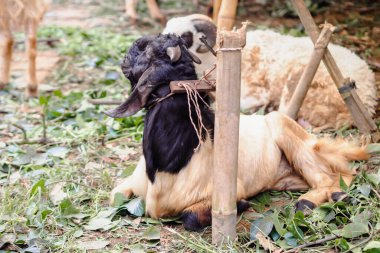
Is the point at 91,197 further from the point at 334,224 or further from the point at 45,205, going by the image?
the point at 334,224

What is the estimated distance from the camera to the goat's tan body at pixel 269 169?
3822mm

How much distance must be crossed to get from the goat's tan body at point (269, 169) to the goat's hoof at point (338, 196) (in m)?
→ 0.05

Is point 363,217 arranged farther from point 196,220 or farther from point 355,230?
point 196,220

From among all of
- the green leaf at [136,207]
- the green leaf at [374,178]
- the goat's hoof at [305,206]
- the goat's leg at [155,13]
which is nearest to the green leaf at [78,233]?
the green leaf at [136,207]

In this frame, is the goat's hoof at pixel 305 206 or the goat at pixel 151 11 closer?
the goat's hoof at pixel 305 206

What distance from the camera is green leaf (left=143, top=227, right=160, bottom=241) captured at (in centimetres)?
376

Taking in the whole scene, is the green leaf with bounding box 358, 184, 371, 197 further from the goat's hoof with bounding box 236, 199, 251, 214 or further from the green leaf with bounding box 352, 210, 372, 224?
the goat's hoof with bounding box 236, 199, 251, 214

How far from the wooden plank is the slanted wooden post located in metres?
0.21

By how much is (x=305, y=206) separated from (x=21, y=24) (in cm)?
452

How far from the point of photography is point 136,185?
414 cm

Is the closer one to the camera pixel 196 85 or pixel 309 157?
pixel 196 85

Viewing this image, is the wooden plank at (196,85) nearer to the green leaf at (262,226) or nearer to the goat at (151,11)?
the green leaf at (262,226)

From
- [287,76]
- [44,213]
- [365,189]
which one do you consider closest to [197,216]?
[44,213]

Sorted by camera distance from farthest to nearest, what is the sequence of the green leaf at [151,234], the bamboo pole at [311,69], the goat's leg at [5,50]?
1. the goat's leg at [5,50]
2. the bamboo pole at [311,69]
3. the green leaf at [151,234]
